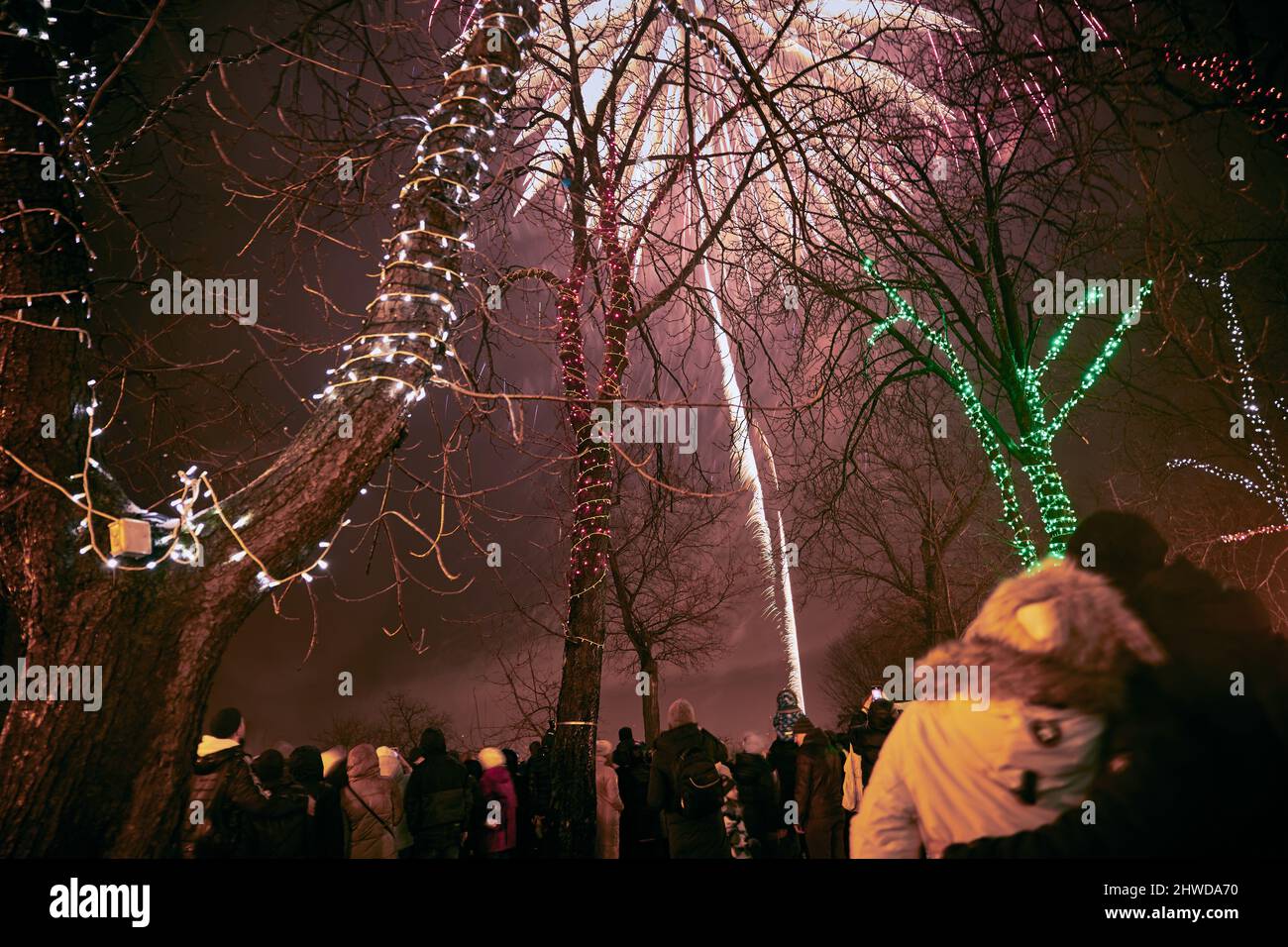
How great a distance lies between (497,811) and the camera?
7020mm

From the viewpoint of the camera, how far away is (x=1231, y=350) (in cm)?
1260

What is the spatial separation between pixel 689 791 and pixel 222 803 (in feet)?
11.7

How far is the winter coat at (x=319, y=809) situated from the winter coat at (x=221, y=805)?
18.3 inches

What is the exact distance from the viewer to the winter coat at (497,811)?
699 cm

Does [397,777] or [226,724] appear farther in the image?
[397,777]

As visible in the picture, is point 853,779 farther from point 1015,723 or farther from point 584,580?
point 1015,723

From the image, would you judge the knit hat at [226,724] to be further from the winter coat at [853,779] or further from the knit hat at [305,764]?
the winter coat at [853,779]

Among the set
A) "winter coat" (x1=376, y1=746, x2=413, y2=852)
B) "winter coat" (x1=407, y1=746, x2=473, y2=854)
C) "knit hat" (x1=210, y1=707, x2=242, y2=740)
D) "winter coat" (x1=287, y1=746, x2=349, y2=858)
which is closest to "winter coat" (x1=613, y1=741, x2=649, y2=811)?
"winter coat" (x1=407, y1=746, x2=473, y2=854)

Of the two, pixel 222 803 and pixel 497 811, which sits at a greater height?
pixel 222 803

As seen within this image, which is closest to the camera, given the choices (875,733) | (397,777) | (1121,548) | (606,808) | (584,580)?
(1121,548)

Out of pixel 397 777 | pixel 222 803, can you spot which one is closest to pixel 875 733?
pixel 397 777

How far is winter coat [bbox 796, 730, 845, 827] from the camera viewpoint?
649cm

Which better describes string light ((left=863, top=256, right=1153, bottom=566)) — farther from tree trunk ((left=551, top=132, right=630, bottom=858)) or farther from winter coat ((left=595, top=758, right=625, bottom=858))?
winter coat ((left=595, top=758, right=625, bottom=858))

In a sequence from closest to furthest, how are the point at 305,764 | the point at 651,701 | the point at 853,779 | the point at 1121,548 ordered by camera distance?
the point at 1121,548 < the point at 305,764 < the point at 853,779 < the point at 651,701
